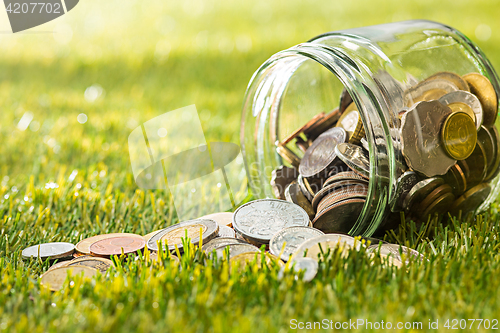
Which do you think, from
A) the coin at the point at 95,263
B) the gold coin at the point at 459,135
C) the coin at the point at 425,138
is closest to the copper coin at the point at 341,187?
the coin at the point at 425,138

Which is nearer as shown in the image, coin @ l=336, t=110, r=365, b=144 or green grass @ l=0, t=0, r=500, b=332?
green grass @ l=0, t=0, r=500, b=332

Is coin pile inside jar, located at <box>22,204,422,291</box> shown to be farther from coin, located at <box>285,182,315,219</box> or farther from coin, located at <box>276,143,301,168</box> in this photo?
coin, located at <box>276,143,301,168</box>

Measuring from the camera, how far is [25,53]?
612 centimetres

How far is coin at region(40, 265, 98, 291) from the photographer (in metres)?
1.49

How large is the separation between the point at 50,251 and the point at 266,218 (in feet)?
2.86

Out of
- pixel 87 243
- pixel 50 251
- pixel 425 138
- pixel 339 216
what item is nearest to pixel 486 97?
pixel 425 138

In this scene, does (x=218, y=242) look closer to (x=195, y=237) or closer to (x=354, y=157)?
(x=195, y=237)

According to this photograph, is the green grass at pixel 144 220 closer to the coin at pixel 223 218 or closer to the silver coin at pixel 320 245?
the silver coin at pixel 320 245

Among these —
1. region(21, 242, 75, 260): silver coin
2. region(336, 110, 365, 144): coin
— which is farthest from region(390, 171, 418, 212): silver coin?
region(21, 242, 75, 260): silver coin

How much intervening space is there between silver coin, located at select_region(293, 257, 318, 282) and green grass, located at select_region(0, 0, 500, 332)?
3cm

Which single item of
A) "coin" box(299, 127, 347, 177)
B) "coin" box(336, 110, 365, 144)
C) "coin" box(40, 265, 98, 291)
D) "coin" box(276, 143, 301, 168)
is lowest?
"coin" box(40, 265, 98, 291)

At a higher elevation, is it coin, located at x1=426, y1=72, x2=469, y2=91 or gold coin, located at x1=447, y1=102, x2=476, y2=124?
coin, located at x1=426, y1=72, x2=469, y2=91

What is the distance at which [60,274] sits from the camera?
155 centimetres

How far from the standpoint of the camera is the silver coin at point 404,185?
1.74 meters
